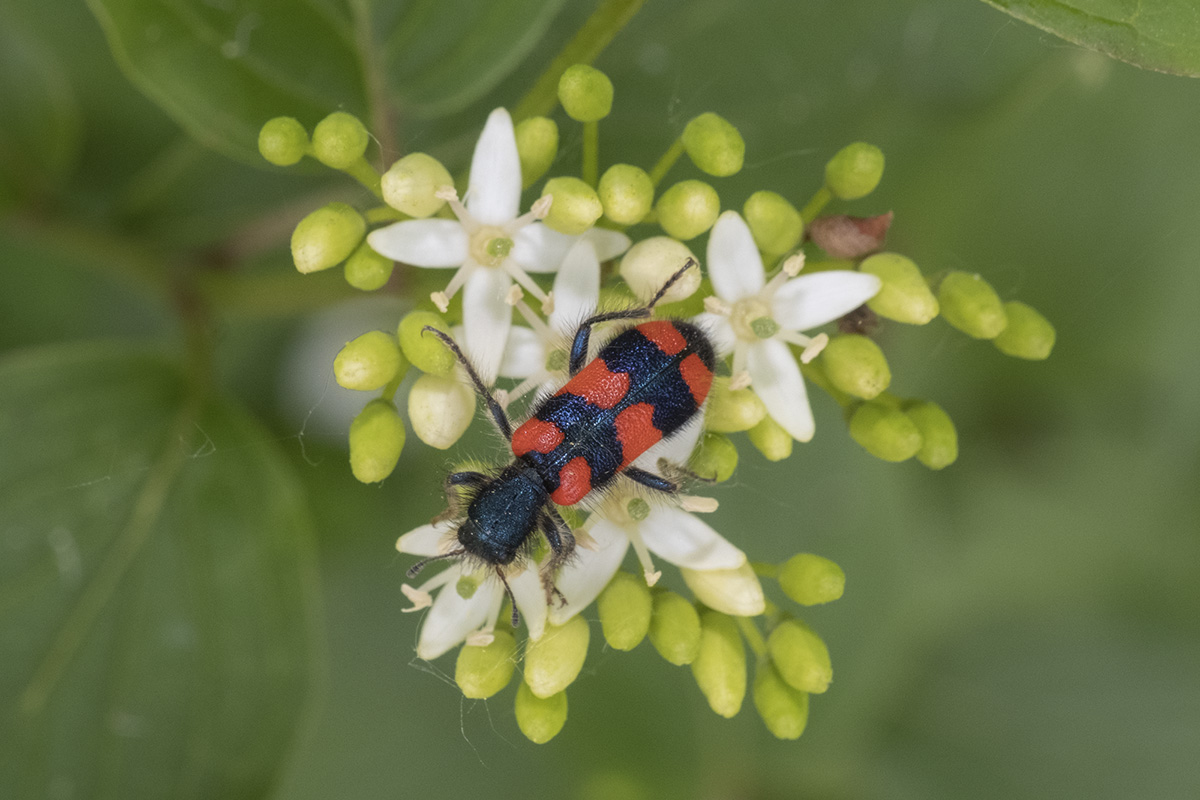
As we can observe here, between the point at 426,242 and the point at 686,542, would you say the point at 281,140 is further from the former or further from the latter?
the point at 686,542

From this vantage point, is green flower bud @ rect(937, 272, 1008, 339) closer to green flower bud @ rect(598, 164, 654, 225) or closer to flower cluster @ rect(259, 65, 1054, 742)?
flower cluster @ rect(259, 65, 1054, 742)

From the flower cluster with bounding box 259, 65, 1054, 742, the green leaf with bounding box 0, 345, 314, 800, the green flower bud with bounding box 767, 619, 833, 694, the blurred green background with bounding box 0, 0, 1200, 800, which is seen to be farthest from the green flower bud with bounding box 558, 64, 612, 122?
the green leaf with bounding box 0, 345, 314, 800

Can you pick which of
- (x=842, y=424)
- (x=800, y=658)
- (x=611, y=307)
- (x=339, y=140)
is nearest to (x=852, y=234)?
(x=611, y=307)

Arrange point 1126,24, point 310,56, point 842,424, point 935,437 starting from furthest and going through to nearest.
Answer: point 842,424, point 310,56, point 935,437, point 1126,24

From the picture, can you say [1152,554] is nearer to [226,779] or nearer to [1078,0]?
[1078,0]

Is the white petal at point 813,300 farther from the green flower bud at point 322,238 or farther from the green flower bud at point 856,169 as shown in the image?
the green flower bud at point 322,238

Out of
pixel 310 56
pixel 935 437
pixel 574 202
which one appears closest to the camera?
pixel 574 202

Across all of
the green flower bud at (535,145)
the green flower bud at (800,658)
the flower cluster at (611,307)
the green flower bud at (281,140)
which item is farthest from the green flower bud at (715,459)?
the green flower bud at (281,140)
